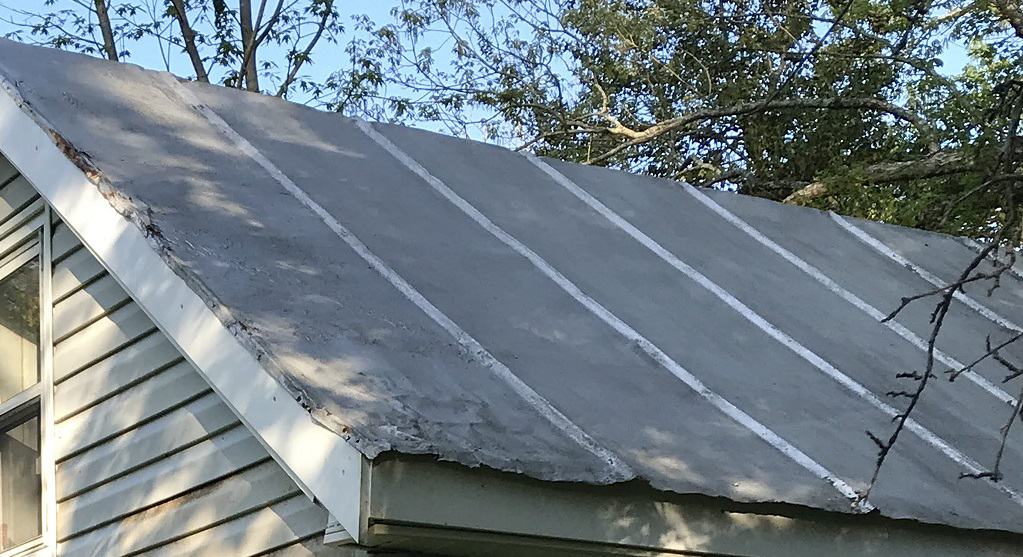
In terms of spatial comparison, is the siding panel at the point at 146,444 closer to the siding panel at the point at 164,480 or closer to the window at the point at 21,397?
the siding panel at the point at 164,480

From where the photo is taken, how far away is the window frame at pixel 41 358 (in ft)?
16.4

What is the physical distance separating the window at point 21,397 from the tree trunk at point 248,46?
18.9 metres

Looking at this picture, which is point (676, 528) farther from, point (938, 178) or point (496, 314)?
point (938, 178)

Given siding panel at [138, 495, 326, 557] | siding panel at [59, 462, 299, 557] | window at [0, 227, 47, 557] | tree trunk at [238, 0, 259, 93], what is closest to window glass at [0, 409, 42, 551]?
window at [0, 227, 47, 557]

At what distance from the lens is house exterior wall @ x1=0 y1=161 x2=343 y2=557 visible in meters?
4.03

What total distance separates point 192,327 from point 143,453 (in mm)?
947

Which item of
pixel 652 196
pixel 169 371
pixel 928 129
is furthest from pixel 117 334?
pixel 928 129

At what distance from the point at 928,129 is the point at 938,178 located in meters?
0.79

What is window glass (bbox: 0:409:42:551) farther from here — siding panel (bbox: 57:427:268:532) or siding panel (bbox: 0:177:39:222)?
siding panel (bbox: 0:177:39:222)

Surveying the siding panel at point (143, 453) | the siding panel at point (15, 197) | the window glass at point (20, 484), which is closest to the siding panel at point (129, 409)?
the siding panel at point (143, 453)

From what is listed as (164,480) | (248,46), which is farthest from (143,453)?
(248,46)

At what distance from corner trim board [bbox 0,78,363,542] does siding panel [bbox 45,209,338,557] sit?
38 cm

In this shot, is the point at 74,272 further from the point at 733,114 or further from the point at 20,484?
the point at 733,114

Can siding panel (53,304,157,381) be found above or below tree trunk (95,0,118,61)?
below
